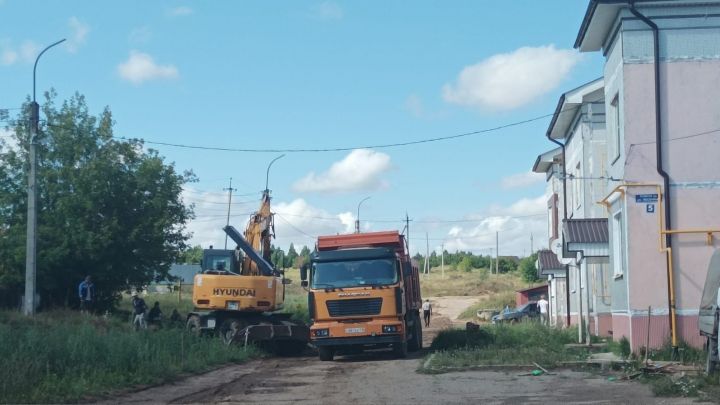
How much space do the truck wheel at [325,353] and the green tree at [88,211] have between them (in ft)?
44.0

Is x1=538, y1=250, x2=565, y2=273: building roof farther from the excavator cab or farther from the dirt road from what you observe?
the dirt road

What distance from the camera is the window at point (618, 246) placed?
67.7 ft

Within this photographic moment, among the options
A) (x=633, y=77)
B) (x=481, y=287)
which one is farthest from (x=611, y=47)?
(x=481, y=287)

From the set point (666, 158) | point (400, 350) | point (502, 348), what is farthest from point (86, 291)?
point (666, 158)

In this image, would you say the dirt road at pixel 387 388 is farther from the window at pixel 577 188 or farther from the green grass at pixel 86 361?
the window at pixel 577 188

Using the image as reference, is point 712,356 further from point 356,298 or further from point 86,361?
point 86,361

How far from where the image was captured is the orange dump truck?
Result: 22453 millimetres

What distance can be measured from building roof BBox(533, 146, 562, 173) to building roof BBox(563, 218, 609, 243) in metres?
14.1

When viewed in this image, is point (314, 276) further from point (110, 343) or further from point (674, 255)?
point (674, 255)

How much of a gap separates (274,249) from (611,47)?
13.6 m

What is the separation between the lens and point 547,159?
135ft

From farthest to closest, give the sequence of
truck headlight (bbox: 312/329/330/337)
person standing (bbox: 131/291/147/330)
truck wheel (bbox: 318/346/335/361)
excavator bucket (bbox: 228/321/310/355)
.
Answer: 1. person standing (bbox: 131/291/147/330)
2. excavator bucket (bbox: 228/321/310/355)
3. truck wheel (bbox: 318/346/335/361)
4. truck headlight (bbox: 312/329/330/337)

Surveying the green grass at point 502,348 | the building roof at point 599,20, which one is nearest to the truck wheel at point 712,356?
the green grass at point 502,348

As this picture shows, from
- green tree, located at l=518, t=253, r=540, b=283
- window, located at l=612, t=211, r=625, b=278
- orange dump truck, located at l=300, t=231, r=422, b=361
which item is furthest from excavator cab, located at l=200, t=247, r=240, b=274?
green tree, located at l=518, t=253, r=540, b=283
